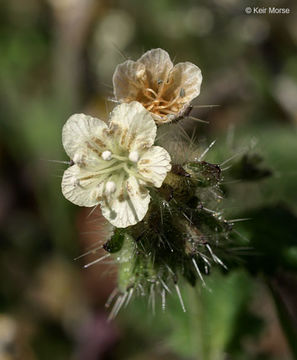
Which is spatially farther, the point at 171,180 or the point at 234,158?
the point at 234,158

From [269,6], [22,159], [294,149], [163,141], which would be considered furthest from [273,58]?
[163,141]

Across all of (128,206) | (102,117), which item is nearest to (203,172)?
(128,206)

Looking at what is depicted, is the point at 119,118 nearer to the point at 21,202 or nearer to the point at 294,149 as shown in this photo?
the point at 294,149

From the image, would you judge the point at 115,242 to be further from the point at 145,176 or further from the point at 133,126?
the point at 133,126

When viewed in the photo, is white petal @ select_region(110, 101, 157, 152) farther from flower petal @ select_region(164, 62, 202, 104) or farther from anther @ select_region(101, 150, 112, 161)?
flower petal @ select_region(164, 62, 202, 104)

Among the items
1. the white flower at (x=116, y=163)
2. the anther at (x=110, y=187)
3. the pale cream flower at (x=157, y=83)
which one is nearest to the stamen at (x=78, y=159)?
the white flower at (x=116, y=163)

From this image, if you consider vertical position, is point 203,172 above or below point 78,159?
below

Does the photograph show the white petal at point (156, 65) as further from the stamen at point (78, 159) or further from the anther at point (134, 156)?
the stamen at point (78, 159)

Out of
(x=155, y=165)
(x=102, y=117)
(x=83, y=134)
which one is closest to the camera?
(x=155, y=165)
